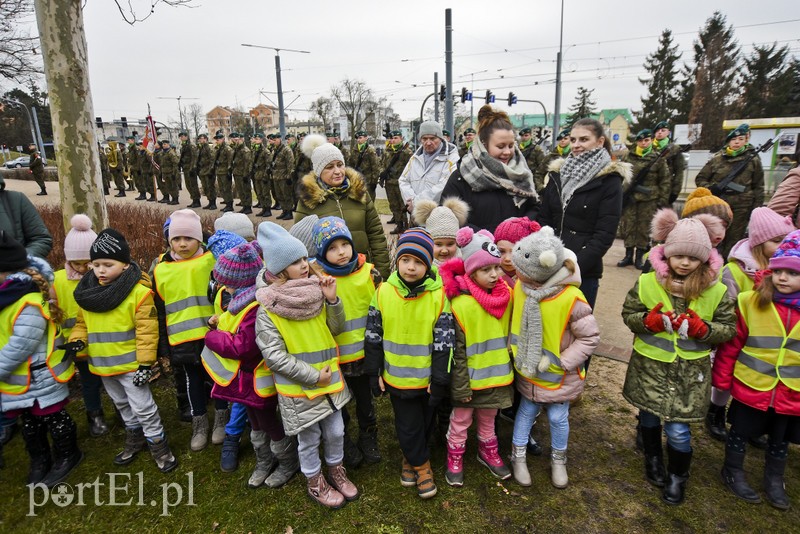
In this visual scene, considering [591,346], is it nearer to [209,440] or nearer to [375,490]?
[375,490]

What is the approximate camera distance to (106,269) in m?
2.75

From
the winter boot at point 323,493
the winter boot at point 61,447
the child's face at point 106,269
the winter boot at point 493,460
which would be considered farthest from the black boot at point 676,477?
the winter boot at point 61,447

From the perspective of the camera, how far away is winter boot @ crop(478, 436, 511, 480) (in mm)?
2787

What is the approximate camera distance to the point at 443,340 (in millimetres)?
2506

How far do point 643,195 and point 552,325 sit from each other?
5613mm

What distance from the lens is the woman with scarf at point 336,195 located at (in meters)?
3.40

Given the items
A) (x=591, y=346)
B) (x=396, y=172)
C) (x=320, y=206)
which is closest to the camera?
(x=591, y=346)

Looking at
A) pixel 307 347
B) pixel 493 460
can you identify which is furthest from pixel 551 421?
pixel 307 347

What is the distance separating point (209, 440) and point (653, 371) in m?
3.01

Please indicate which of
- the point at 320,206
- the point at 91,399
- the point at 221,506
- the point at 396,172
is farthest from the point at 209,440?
the point at 396,172

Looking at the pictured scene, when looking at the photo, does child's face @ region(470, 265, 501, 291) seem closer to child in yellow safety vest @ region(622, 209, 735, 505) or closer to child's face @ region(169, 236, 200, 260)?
child in yellow safety vest @ region(622, 209, 735, 505)

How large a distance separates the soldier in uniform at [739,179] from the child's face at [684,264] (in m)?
4.51

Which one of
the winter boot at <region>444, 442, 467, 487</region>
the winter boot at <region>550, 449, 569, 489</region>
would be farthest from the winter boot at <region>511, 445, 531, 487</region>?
the winter boot at <region>444, 442, 467, 487</region>

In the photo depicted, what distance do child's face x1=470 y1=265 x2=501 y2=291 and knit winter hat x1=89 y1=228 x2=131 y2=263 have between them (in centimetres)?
217
